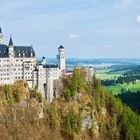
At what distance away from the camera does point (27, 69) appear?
407 ft

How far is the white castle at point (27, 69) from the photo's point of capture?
121113mm

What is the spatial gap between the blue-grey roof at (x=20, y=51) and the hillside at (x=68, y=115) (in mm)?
9993

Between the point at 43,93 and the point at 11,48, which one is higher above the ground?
the point at 11,48

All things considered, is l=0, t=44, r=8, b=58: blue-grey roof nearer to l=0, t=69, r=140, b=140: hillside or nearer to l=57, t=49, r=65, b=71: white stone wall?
l=0, t=69, r=140, b=140: hillside

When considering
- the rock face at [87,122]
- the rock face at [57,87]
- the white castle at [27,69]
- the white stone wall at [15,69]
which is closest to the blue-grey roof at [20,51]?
the white castle at [27,69]

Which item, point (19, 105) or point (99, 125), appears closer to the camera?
point (19, 105)

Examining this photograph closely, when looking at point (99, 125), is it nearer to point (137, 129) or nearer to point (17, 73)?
point (137, 129)

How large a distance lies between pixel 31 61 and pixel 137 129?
139 feet

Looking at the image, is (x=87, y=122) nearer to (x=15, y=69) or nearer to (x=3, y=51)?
(x=15, y=69)

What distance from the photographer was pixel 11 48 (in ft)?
403

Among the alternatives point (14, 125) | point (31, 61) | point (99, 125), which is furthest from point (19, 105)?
point (99, 125)

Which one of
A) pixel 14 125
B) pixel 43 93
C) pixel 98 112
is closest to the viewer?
pixel 14 125

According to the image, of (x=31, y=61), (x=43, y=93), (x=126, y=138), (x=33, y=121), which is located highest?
(x=31, y=61)

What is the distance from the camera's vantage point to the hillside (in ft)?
382
